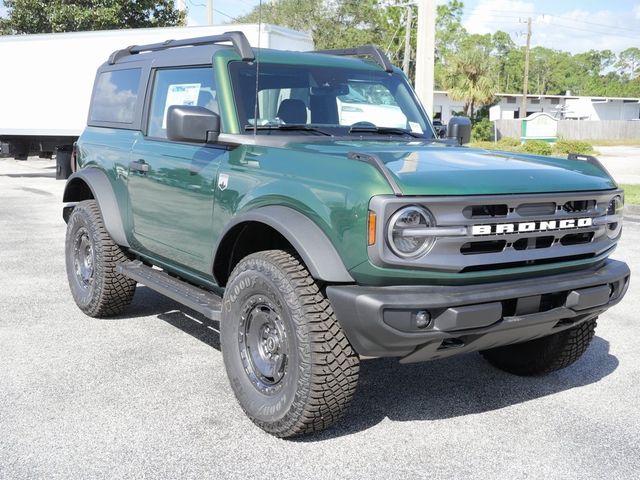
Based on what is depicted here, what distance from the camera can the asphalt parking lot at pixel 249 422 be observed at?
11.2 ft

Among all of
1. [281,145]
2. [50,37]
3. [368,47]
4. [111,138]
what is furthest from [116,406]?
[50,37]

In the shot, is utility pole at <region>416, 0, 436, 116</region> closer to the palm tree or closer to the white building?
the palm tree

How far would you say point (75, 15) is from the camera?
2681 cm

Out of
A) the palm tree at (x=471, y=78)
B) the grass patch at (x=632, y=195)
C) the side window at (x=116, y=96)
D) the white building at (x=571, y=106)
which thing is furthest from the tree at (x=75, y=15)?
the white building at (x=571, y=106)

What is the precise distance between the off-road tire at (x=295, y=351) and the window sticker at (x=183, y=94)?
149cm

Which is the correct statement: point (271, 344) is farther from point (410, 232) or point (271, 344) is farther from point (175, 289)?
point (175, 289)

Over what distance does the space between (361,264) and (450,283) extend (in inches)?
16.6

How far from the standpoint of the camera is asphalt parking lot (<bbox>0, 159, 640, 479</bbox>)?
11.2 feet

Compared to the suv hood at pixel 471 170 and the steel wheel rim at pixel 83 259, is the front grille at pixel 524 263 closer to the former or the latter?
the suv hood at pixel 471 170

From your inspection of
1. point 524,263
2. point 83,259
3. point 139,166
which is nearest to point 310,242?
point 524,263

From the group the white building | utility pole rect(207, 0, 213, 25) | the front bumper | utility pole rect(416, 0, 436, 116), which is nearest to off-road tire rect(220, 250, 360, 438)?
the front bumper

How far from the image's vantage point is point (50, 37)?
18.2 metres

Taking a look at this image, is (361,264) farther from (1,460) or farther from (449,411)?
(1,460)

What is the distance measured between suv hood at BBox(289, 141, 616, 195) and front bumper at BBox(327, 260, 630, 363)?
45 cm
